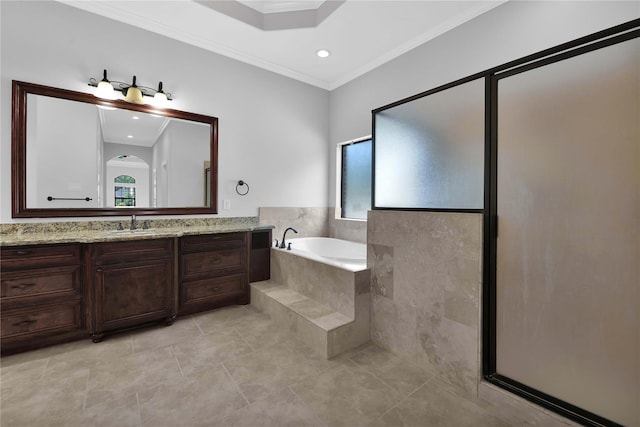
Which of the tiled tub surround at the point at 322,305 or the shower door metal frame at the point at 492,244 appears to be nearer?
the shower door metal frame at the point at 492,244

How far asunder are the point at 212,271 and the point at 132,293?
72 cm

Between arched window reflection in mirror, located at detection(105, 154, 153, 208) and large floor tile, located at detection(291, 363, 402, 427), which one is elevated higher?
arched window reflection in mirror, located at detection(105, 154, 153, 208)

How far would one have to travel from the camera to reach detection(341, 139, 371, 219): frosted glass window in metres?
3.90

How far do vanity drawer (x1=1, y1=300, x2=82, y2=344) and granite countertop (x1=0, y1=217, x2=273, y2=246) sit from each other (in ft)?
1.70

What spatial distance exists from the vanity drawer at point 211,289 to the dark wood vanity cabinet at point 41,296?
2.56 ft

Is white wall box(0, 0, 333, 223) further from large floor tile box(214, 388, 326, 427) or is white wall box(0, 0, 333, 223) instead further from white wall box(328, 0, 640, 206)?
large floor tile box(214, 388, 326, 427)

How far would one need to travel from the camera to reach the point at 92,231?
8.60 ft

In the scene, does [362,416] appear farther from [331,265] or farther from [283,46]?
[283,46]

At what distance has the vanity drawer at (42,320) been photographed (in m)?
2.05

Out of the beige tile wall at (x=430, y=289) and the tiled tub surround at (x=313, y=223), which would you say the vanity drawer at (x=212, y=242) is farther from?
the beige tile wall at (x=430, y=289)

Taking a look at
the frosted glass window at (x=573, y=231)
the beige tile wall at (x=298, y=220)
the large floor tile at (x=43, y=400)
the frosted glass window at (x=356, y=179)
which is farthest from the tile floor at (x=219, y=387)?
the frosted glass window at (x=356, y=179)

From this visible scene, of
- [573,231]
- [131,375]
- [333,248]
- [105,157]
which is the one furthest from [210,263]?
[573,231]

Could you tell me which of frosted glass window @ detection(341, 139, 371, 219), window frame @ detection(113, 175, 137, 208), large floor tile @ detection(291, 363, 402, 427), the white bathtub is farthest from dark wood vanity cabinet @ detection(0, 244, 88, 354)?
frosted glass window @ detection(341, 139, 371, 219)

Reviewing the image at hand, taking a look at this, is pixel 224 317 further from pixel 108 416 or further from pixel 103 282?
pixel 108 416
